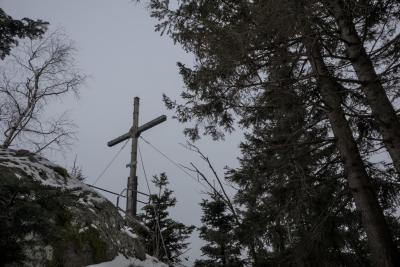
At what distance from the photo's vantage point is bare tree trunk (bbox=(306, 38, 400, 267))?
453 centimetres

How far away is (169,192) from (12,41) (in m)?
10.8

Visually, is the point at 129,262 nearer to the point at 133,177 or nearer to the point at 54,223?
the point at 54,223

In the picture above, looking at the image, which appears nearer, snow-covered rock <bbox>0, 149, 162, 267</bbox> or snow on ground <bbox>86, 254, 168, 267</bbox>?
snow-covered rock <bbox>0, 149, 162, 267</bbox>

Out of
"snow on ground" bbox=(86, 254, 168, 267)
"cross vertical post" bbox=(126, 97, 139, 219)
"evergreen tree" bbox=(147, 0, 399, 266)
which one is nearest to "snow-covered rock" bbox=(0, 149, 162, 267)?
"snow on ground" bbox=(86, 254, 168, 267)

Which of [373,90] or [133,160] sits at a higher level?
[133,160]

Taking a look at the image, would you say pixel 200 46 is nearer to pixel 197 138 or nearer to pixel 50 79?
pixel 197 138

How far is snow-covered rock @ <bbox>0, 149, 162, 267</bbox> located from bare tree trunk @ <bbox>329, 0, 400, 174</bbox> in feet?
14.3

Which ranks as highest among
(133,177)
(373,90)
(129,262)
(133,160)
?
(133,160)

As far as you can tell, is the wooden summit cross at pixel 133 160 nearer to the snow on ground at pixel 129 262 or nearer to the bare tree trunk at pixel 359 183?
the snow on ground at pixel 129 262

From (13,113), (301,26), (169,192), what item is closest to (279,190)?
(301,26)

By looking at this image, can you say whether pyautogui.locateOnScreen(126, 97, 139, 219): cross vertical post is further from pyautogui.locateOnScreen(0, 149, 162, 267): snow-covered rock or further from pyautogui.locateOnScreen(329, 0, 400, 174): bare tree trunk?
pyautogui.locateOnScreen(329, 0, 400, 174): bare tree trunk

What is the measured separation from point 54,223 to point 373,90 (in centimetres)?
485

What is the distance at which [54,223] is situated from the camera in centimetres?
367

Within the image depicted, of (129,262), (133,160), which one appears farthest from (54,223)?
(133,160)
